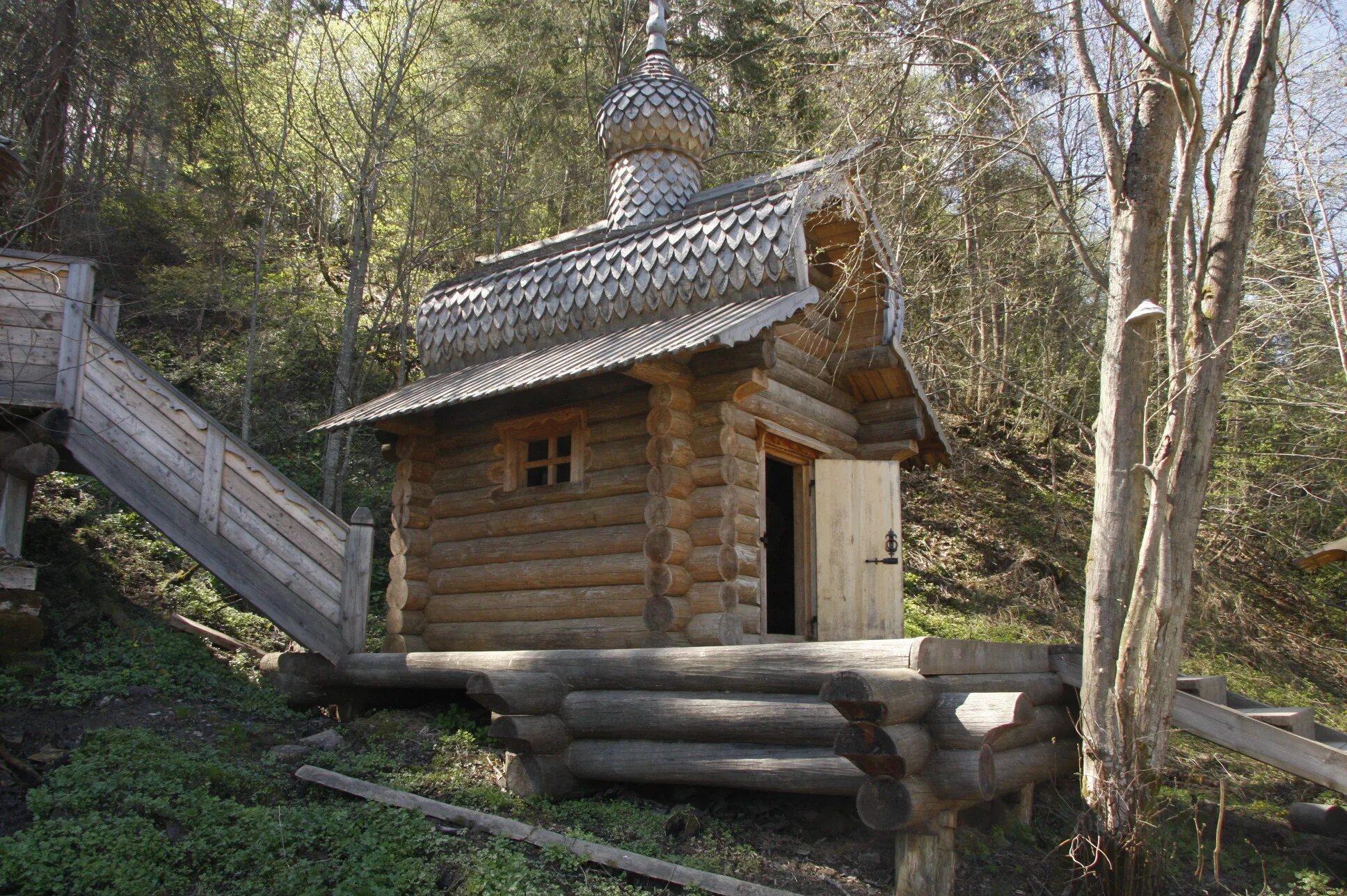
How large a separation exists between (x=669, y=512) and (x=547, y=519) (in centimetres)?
156

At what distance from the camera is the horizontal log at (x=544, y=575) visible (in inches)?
330

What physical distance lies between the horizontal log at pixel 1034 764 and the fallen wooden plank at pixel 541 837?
191cm

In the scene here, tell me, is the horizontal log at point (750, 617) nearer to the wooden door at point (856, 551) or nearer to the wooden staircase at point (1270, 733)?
the wooden door at point (856, 551)

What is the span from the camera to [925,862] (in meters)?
5.83

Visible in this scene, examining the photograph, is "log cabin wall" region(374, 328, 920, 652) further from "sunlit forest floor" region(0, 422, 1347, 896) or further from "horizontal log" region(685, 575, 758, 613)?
"sunlit forest floor" region(0, 422, 1347, 896)

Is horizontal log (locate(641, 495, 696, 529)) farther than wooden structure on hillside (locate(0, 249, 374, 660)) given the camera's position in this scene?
No

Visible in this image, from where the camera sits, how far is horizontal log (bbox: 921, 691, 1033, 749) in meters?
5.69

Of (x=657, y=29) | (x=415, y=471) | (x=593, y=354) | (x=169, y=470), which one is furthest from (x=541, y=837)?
(x=657, y=29)

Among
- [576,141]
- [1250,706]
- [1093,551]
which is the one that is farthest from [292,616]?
[576,141]

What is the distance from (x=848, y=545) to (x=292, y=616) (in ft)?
17.4

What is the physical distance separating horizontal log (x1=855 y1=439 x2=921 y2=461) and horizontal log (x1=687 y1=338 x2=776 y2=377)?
9.54 ft

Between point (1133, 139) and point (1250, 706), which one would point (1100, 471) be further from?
point (1250, 706)

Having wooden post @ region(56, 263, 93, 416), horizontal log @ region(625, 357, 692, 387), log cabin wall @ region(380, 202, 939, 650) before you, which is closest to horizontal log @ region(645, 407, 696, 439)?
log cabin wall @ region(380, 202, 939, 650)

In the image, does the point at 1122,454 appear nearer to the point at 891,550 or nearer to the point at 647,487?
the point at 891,550
